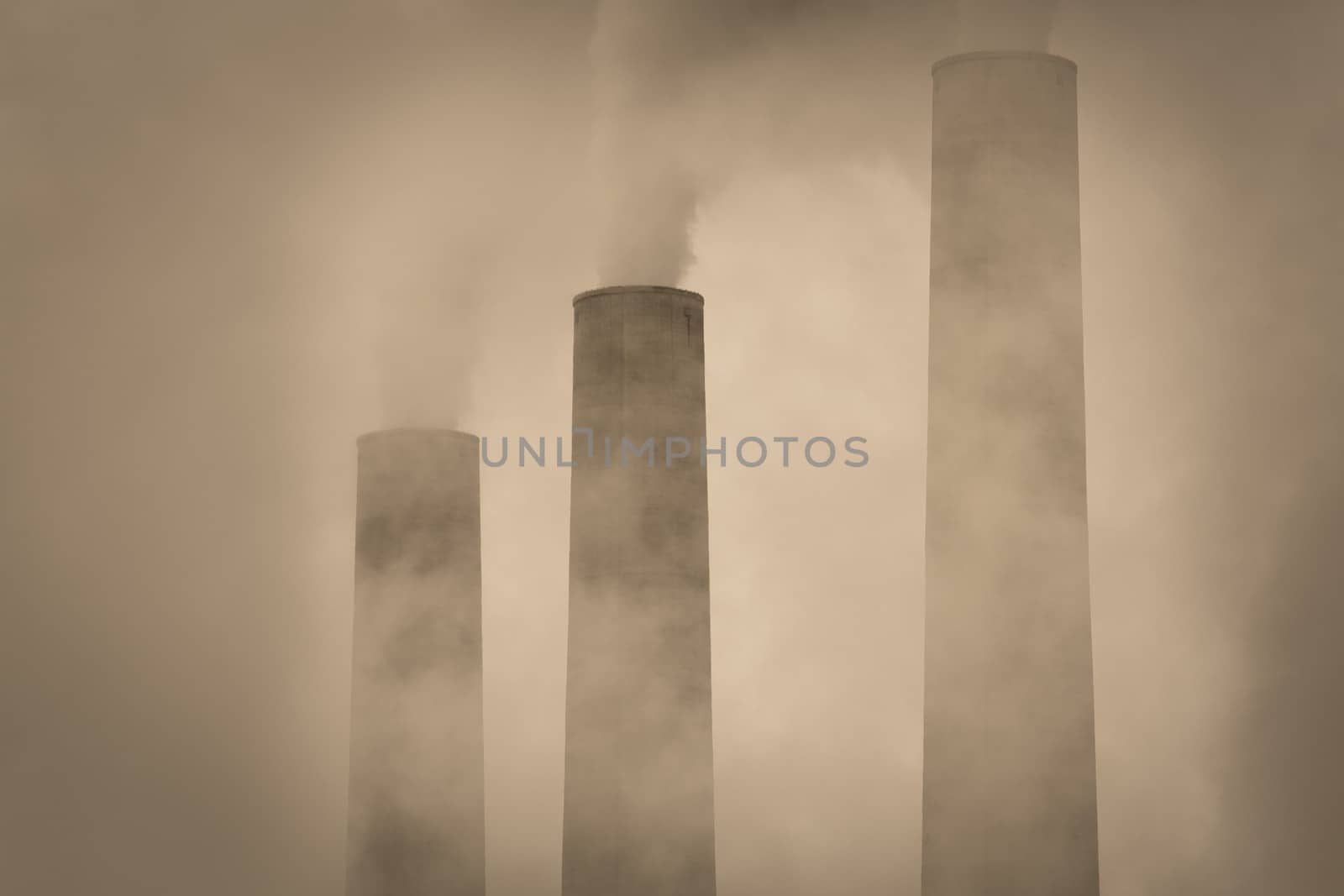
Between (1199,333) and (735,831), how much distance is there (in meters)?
9.58

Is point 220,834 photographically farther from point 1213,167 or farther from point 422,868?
point 1213,167

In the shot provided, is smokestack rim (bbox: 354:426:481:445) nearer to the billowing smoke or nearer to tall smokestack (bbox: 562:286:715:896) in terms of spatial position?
the billowing smoke

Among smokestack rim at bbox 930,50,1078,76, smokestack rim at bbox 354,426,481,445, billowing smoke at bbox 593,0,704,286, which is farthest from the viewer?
smokestack rim at bbox 354,426,481,445

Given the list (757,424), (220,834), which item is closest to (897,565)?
(757,424)

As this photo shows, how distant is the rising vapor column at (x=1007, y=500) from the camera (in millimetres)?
16016

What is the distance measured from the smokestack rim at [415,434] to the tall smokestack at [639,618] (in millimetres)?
3167

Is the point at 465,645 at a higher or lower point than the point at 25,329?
lower

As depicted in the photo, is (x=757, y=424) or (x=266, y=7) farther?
(x=757, y=424)

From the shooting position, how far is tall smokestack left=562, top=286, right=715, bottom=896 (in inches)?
794

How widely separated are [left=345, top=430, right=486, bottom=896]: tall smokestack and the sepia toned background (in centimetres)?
170

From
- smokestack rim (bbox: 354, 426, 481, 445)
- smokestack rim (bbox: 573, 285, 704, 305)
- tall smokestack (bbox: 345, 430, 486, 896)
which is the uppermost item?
smokestack rim (bbox: 573, 285, 704, 305)

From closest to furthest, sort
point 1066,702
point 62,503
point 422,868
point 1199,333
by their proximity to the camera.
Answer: point 1066,702 < point 422,868 < point 1199,333 < point 62,503

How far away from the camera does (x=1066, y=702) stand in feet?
53.1

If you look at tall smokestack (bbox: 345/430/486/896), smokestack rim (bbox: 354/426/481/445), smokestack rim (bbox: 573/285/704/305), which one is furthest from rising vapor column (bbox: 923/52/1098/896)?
smokestack rim (bbox: 354/426/481/445)
